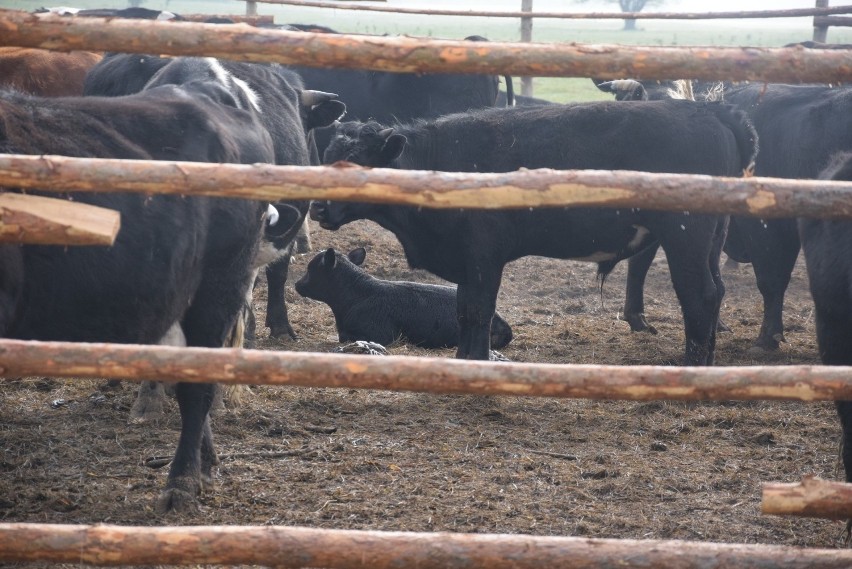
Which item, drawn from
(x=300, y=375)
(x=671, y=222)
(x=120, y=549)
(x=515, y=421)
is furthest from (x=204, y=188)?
(x=671, y=222)

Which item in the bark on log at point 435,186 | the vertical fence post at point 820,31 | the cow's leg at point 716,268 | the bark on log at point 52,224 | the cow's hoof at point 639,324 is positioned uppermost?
the vertical fence post at point 820,31

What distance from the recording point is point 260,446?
17.4 feet

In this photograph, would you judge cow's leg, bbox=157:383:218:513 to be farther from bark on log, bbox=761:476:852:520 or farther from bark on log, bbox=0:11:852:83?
bark on log, bbox=761:476:852:520

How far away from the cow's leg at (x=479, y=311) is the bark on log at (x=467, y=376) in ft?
13.6

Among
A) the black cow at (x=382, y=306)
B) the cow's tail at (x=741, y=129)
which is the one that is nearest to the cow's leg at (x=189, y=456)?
the black cow at (x=382, y=306)

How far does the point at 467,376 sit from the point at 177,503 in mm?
2213

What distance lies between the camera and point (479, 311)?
694cm

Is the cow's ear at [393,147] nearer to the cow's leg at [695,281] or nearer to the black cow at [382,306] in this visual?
the black cow at [382,306]

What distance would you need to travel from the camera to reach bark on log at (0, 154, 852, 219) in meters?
2.79

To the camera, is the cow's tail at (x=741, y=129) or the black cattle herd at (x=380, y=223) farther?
the cow's tail at (x=741, y=129)

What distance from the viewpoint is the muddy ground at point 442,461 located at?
14.2 feet

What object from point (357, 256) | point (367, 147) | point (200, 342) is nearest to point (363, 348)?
point (367, 147)

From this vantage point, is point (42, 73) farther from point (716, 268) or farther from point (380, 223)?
point (716, 268)

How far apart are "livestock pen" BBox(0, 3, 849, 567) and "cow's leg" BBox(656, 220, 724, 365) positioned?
58cm
